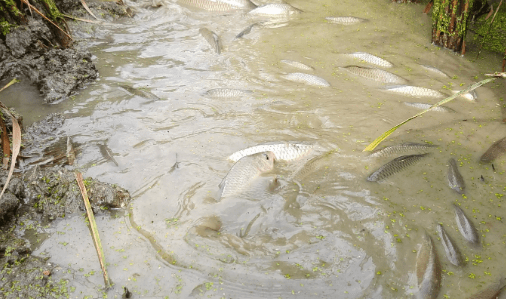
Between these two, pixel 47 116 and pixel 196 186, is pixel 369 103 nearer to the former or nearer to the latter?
pixel 196 186

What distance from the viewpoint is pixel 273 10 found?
7.28 m

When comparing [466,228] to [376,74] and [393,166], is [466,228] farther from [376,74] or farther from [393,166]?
[376,74]

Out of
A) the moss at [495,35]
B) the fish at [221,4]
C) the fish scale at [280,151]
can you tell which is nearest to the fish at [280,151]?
the fish scale at [280,151]

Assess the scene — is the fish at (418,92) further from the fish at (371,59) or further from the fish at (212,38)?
the fish at (212,38)

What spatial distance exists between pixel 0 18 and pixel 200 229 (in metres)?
3.87

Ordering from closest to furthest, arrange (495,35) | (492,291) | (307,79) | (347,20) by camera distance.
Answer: (492,291)
(307,79)
(495,35)
(347,20)

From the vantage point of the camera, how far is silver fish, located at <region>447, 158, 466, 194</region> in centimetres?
362

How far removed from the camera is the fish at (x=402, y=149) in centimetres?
402

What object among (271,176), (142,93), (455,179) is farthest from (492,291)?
(142,93)

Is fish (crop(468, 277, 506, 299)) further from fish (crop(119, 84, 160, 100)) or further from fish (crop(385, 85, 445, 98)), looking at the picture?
fish (crop(119, 84, 160, 100))

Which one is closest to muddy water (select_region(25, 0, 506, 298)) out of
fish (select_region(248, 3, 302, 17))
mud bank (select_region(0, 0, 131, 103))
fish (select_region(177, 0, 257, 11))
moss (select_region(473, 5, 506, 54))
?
mud bank (select_region(0, 0, 131, 103))

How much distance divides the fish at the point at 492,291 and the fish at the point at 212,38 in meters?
4.58

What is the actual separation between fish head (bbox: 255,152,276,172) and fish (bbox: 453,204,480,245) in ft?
5.59

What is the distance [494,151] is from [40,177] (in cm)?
441
